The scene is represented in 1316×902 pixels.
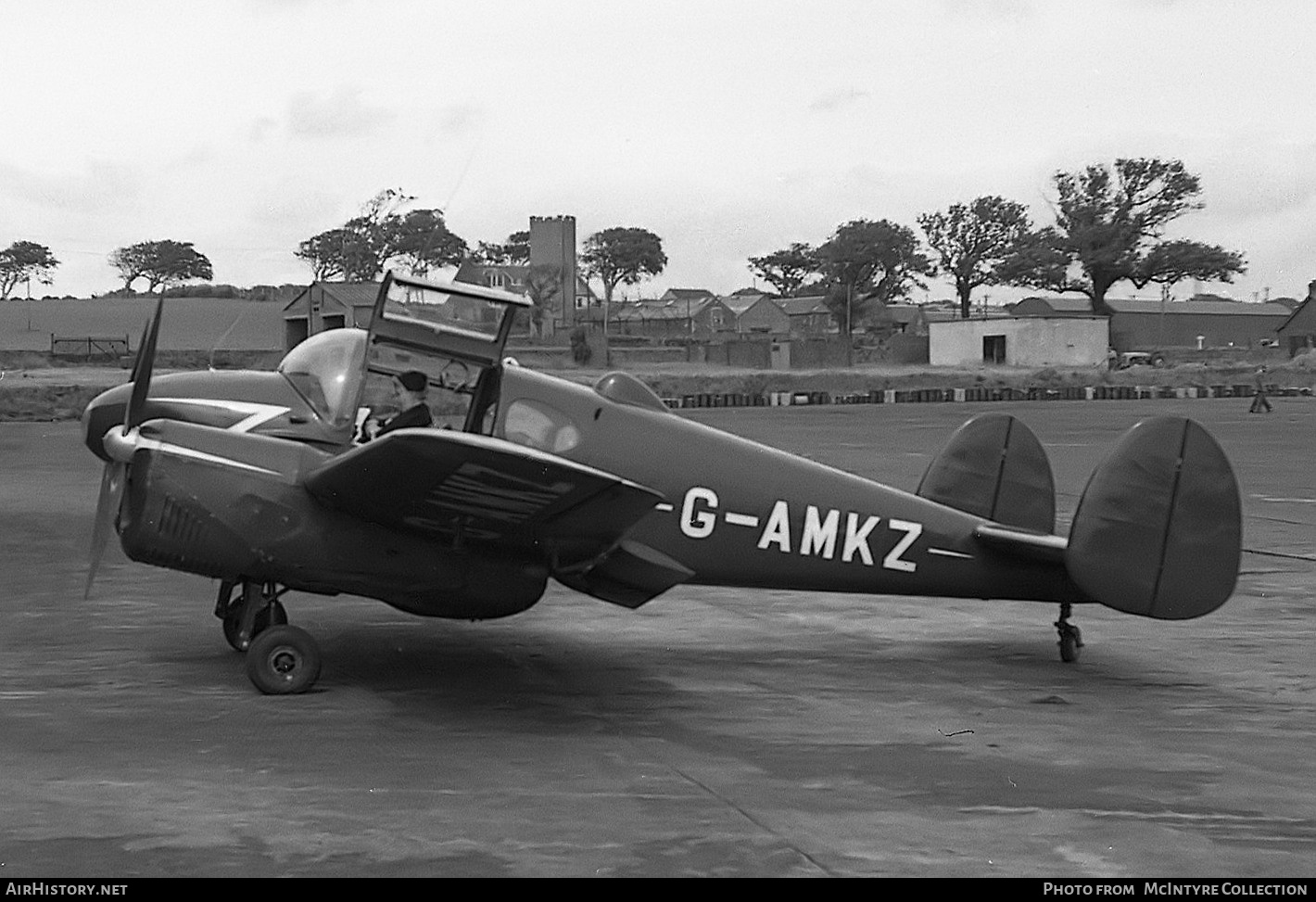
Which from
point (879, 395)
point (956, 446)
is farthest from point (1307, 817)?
point (879, 395)

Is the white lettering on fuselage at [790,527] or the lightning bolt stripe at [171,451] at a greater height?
the lightning bolt stripe at [171,451]

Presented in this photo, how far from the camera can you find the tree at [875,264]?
127m

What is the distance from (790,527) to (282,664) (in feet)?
10.6

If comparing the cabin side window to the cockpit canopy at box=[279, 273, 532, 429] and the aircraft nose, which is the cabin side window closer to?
the cockpit canopy at box=[279, 273, 532, 429]

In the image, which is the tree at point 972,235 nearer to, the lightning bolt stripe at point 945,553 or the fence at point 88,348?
the fence at point 88,348

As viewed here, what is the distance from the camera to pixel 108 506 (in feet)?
29.3

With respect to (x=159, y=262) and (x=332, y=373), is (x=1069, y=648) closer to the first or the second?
(x=332, y=373)

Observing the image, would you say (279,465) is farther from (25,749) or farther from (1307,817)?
(1307,817)

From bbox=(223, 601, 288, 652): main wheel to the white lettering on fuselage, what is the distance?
2.62m

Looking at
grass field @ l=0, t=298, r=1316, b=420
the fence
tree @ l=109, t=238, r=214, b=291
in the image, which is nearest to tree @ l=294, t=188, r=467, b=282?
grass field @ l=0, t=298, r=1316, b=420

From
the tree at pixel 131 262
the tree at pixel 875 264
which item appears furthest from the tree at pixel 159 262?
the tree at pixel 875 264

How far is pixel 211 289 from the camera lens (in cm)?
11225

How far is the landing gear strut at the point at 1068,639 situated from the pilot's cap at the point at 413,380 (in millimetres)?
4522
